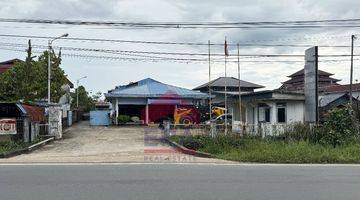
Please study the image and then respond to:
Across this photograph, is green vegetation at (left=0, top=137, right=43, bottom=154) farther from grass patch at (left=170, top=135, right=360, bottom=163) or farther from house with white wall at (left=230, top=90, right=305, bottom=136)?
house with white wall at (left=230, top=90, right=305, bottom=136)

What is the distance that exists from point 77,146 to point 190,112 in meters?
23.8

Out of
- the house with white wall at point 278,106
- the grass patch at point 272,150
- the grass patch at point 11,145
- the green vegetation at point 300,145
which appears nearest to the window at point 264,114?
the house with white wall at point 278,106

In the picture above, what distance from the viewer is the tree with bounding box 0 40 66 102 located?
44344 mm

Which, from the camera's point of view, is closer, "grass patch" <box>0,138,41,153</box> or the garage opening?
"grass patch" <box>0,138,41,153</box>

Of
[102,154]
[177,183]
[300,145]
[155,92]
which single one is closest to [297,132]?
[300,145]

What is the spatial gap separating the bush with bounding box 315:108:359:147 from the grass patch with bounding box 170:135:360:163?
52cm

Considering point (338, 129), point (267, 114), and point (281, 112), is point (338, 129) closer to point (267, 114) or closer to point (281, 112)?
point (281, 112)

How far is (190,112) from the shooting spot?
5044 cm

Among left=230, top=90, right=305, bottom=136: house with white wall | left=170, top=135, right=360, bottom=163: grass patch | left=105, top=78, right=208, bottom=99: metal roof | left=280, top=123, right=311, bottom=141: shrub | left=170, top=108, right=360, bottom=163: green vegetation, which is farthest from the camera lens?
left=105, top=78, right=208, bottom=99: metal roof

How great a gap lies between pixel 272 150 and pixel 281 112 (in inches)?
715

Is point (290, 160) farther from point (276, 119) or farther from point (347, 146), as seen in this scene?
point (276, 119)

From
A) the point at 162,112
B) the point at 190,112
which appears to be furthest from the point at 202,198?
the point at 162,112

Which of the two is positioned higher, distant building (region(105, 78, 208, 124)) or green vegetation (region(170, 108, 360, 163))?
distant building (region(105, 78, 208, 124))

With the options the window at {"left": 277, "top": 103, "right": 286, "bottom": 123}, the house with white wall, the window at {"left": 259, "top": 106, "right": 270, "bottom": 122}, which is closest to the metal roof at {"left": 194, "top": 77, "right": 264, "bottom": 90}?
the window at {"left": 259, "top": 106, "right": 270, "bottom": 122}
